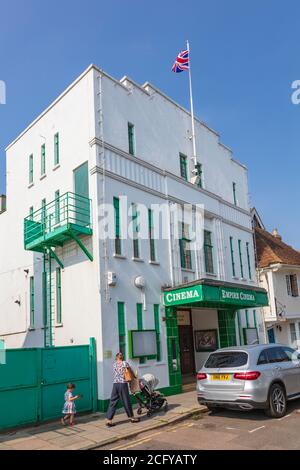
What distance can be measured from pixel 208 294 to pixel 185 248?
11.8ft

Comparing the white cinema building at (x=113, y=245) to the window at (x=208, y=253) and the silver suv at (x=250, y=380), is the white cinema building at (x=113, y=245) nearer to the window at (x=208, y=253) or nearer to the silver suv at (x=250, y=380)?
the window at (x=208, y=253)

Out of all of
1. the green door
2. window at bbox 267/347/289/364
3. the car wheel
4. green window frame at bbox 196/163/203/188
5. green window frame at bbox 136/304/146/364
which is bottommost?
the car wheel

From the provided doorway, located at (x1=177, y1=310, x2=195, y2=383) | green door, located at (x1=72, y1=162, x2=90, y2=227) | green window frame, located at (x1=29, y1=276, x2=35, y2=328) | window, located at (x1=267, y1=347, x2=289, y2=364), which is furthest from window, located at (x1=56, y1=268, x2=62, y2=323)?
window, located at (x1=267, y1=347, x2=289, y2=364)

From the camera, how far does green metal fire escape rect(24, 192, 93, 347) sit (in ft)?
43.8

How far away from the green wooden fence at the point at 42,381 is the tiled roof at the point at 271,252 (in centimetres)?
1340

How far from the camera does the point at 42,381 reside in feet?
35.6

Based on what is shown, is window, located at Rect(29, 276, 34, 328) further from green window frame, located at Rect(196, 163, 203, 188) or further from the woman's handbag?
green window frame, located at Rect(196, 163, 203, 188)

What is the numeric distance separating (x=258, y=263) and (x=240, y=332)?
5049mm

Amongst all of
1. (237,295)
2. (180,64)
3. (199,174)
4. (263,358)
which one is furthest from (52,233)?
(180,64)

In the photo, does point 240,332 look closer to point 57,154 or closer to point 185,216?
point 185,216

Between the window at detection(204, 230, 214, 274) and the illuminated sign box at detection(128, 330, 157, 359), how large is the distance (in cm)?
523

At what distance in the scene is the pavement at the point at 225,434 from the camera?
800cm

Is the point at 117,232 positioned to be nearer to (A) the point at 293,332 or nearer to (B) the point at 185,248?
(B) the point at 185,248
